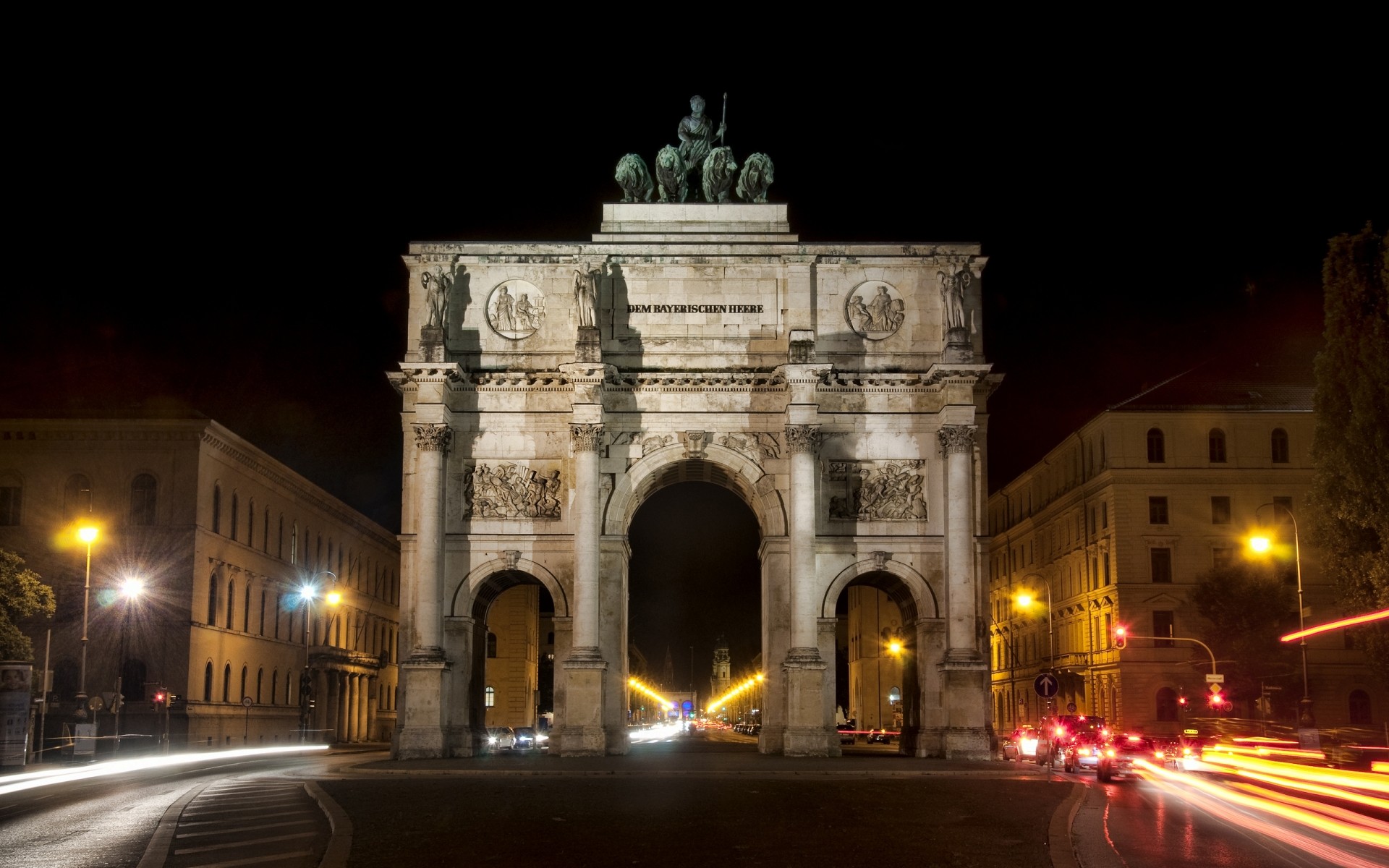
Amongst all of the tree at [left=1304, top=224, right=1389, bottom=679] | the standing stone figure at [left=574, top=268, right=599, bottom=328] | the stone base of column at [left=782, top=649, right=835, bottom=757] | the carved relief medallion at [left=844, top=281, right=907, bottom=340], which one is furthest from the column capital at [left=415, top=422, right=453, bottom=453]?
the tree at [left=1304, top=224, right=1389, bottom=679]

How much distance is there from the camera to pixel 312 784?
26.7 metres

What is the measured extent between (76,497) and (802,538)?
2920 cm

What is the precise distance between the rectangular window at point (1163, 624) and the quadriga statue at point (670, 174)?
101 ft

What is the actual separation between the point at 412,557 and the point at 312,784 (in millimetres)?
16080

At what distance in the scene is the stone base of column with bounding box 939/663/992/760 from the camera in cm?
4069

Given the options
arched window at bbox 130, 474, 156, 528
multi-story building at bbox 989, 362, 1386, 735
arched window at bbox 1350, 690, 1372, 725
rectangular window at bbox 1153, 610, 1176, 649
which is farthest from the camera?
rectangular window at bbox 1153, 610, 1176, 649

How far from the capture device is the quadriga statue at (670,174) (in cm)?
4609

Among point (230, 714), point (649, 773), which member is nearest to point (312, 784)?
point (649, 773)

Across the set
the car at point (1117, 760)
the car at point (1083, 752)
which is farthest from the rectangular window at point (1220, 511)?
the car at point (1117, 760)

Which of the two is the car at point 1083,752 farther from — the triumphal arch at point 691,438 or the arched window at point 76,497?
the arched window at point 76,497

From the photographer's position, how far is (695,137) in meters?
46.7

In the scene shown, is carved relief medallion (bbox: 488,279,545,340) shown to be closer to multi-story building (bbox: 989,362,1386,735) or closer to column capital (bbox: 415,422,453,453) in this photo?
column capital (bbox: 415,422,453,453)

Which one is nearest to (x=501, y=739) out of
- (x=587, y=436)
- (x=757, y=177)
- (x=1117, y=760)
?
(x=587, y=436)

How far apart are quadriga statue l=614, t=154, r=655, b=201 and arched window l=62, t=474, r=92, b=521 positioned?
2400 cm
